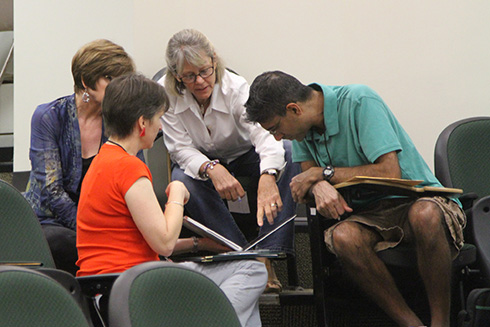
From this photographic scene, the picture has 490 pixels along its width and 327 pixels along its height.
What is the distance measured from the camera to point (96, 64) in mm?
2574

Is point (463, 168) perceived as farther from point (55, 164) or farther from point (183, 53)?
point (55, 164)

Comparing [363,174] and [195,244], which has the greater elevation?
[363,174]

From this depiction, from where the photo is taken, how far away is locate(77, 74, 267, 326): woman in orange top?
1862mm

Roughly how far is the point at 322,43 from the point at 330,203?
1371mm


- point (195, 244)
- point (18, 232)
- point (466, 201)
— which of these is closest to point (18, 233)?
point (18, 232)

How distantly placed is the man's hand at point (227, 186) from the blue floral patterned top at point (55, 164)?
1.53 ft

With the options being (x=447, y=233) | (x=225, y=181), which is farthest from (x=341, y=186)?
(x=225, y=181)

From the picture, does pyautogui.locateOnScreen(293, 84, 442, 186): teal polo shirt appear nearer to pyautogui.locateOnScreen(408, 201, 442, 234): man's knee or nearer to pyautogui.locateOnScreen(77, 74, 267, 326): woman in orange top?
pyautogui.locateOnScreen(408, 201, 442, 234): man's knee

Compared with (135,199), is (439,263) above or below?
below

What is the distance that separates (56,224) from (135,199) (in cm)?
80

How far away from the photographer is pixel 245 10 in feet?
11.3

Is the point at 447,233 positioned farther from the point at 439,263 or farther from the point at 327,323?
the point at 327,323

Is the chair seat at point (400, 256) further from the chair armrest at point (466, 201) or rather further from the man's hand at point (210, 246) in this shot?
the man's hand at point (210, 246)

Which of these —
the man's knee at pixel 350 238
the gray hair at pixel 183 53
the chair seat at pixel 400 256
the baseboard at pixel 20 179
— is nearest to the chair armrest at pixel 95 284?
the man's knee at pixel 350 238
